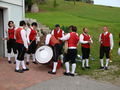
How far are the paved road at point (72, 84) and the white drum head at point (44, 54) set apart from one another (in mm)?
1085

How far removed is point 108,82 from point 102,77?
1.92ft

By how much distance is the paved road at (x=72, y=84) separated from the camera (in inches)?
309

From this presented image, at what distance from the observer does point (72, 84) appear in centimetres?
827

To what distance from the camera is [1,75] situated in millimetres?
8734

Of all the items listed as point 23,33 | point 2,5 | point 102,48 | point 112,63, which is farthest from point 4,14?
point 112,63

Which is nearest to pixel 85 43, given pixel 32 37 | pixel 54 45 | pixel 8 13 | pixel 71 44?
pixel 71 44

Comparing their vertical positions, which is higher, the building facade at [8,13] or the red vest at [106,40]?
the building facade at [8,13]

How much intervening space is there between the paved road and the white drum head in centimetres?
109

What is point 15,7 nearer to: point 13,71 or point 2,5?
point 2,5

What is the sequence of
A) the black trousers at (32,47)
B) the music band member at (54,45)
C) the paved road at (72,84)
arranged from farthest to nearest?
the black trousers at (32,47)
the music band member at (54,45)
the paved road at (72,84)

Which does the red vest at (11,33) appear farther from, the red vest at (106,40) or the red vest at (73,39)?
the red vest at (106,40)

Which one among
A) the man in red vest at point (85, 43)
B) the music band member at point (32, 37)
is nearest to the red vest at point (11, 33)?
the music band member at point (32, 37)

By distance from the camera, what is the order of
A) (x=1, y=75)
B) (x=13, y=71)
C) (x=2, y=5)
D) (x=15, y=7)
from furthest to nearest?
(x=15, y=7), (x=2, y=5), (x=13, y=71), (x=1, y=75)

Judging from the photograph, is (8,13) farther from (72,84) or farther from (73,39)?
(72,84)
